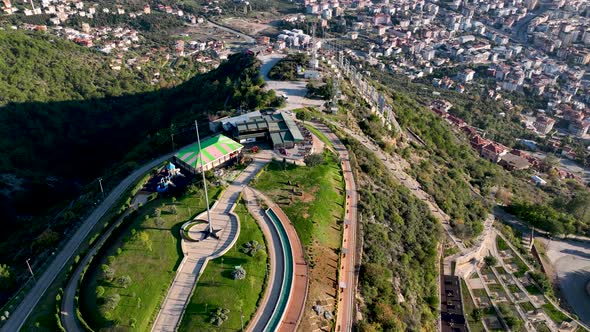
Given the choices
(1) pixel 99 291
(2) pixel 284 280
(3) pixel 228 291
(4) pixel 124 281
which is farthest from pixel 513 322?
(1) pixel 99 291

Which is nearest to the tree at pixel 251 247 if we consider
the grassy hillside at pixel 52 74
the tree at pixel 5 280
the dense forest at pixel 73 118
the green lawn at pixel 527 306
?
the tree at pixel 5 280

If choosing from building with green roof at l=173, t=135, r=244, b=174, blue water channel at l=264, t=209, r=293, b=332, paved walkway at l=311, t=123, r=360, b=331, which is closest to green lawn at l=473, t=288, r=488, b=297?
paved walkway at l=311, t=123, r=360, b=331

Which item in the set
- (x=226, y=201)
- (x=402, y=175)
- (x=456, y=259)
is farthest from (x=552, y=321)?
(x=226, y=201)

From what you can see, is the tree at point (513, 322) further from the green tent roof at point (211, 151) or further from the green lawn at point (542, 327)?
the green tent roof at point (211, 151)

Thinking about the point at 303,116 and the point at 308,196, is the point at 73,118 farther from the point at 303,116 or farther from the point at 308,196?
the point at 308,196

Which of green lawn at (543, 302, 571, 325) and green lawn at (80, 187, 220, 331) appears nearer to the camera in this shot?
green lawn at (80, 187, 220, 331)

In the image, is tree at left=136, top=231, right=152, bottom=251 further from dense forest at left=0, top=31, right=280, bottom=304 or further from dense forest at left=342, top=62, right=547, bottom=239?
dense forest at left=342, top=62, right=547, bottom=239

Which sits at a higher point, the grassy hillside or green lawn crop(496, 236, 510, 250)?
the grassy hillside
